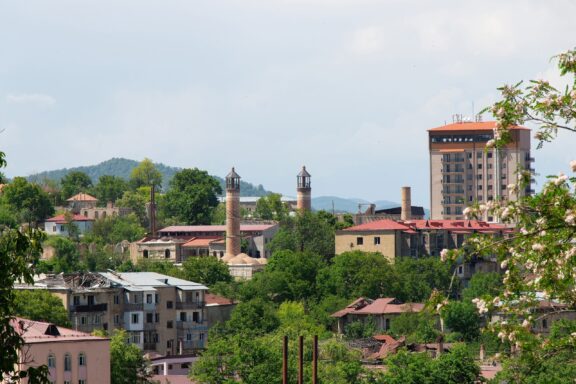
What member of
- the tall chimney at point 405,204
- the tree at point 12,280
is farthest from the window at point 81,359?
the tall chimney at point 405,204

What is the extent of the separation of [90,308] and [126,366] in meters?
23.4

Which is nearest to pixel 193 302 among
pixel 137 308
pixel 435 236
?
pixel 137 308

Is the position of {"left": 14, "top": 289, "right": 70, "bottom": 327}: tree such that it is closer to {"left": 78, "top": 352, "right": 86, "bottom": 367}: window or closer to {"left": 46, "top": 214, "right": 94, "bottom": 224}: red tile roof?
{"left": 78, "top": 352, "right": 86, "bottom": 367}: window

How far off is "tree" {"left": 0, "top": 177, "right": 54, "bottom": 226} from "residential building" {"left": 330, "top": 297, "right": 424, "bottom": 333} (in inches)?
2221

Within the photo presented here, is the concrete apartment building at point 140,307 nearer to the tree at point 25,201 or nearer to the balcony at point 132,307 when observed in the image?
the balcony at point 132,307

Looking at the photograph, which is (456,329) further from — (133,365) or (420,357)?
(133,365)

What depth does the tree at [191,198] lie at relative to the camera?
192 meters

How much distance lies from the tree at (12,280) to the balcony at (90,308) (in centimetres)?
8441

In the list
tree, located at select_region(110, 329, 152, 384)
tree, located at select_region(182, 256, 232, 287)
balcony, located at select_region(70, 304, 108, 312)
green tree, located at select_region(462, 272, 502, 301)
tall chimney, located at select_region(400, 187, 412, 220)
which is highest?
tall chimney, located at select_region(400, 187, 412, 220)

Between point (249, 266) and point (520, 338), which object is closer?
point (520, 338)

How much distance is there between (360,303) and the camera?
130125 mm

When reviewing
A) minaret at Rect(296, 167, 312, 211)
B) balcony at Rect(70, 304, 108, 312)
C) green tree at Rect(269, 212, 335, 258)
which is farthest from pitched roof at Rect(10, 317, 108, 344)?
minaret at Rect(296, 167, 312, 211)

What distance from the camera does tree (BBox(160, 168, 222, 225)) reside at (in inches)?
7549

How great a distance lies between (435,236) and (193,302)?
40.0 metres
